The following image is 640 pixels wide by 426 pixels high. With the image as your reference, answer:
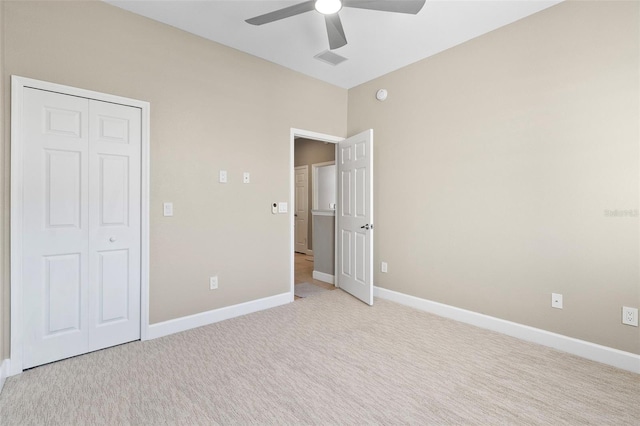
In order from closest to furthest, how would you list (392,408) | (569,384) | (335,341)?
(392,408)
(569,384)
(335,341)

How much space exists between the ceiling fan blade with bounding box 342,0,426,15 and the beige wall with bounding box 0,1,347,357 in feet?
5.19

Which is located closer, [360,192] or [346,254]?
[360,192]

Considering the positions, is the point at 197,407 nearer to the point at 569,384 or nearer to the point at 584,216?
the point at 569,384

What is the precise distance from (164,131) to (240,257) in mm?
1419

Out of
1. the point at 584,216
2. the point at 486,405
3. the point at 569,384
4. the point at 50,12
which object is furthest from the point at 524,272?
the point at 50,12

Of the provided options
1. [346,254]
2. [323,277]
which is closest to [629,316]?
[346,254]

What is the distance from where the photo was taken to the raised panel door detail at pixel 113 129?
8.11 feet

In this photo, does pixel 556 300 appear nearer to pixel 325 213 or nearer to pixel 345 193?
pixel 345 193

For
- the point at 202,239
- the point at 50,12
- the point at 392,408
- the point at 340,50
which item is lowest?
the point at 392,408

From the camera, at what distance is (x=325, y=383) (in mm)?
2037

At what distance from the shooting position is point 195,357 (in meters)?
2.38

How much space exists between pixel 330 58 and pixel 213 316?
2.97 meters

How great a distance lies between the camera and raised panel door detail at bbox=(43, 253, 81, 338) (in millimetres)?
2264

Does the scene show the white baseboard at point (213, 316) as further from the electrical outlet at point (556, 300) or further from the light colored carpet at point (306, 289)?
the electrical outlet at point (556, 300)
